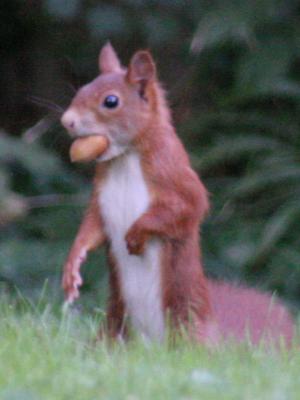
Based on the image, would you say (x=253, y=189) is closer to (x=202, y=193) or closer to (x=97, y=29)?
(x=97, y=29)

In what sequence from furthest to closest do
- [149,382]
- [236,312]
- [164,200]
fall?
[236,312], [164,200], [149,382]

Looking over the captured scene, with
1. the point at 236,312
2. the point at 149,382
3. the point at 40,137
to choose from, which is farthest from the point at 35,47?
the point at 149,382

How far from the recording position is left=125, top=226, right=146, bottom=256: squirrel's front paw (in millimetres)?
5637

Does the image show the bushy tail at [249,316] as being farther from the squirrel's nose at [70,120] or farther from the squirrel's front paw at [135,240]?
the squirrel's nose at [70,120]

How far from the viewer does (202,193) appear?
5.77 meters

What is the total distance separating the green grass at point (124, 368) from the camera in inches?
177

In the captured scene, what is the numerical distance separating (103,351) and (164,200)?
27.5 inches

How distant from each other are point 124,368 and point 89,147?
1.11 metres

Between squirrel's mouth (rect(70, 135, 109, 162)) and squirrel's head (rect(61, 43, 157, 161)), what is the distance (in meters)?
0.02

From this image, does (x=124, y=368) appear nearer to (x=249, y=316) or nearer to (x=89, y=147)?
(x=89, y=147)

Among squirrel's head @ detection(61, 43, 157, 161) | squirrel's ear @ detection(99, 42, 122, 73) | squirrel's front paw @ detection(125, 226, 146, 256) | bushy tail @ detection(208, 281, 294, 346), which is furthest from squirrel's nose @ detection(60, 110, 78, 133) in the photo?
bushy tail @ detection(208, 281, 294, 346)

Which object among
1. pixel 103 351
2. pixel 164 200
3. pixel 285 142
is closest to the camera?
pixel 103 351

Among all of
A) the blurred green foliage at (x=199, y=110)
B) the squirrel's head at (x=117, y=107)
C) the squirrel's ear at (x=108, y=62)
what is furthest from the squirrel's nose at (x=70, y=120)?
the blurred green foliage at (x=199, y=110)

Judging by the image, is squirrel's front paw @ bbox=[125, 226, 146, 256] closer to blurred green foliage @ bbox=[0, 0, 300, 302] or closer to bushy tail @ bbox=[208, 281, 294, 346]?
bushy tail @ bbox=[208, 281, 294, 346]
